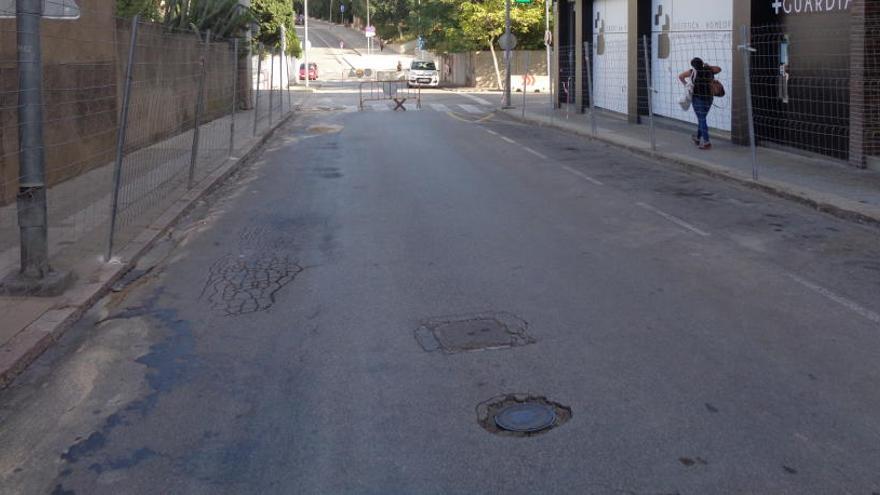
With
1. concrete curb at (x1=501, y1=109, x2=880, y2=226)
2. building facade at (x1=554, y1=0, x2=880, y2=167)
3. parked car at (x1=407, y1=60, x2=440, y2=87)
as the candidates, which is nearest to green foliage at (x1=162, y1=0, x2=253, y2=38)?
building facade at (x1=554, y1=0, x2=880, y2=167)

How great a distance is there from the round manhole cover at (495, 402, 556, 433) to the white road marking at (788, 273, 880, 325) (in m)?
2.89

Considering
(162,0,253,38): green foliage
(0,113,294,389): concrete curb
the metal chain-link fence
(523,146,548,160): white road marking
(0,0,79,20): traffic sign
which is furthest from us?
(162,0,253,38): green foliage

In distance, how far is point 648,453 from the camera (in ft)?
14.6

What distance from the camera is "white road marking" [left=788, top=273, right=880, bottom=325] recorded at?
6.62 m

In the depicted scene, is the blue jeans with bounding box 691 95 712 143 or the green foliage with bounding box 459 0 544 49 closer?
the blue jeans with bounding box 691 95 712 143

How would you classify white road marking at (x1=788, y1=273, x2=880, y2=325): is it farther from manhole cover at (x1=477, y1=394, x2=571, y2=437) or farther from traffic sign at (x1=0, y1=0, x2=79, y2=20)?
traffic sign at (x1=0, y1=0, x2=79, y2=20)

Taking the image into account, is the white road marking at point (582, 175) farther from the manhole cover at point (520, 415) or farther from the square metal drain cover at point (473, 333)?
the manhole cover at point (520, 415)

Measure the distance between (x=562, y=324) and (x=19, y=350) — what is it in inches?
144

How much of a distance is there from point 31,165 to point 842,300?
6411 millimetres

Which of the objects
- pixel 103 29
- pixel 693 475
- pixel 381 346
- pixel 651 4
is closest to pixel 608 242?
pixel 381 346

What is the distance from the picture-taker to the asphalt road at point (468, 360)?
4383mm

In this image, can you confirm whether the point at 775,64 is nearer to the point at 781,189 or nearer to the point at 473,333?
the point at 781,189

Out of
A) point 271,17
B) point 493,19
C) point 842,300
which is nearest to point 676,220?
point 842,300

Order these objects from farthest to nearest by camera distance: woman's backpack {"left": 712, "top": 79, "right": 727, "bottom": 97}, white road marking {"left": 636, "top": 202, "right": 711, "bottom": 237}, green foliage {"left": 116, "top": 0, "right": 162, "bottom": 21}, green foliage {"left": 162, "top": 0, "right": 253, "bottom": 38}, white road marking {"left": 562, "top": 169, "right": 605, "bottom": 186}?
green foliage {"left": 162, "top": 0, "right": 253, "bottom": 38} < green foliage {"left": 116, "top": 0, "right": 162, "bottom": 21} < woman's backpack {"left": 712, "top": 79, "right": 727, "bottom": 97} < white road marking {"left": 562, "top": 169, "right": 605, "bottom": 186} < white road marking {"left": 636, "top": 202, "right": 711, "bottom": 237}
